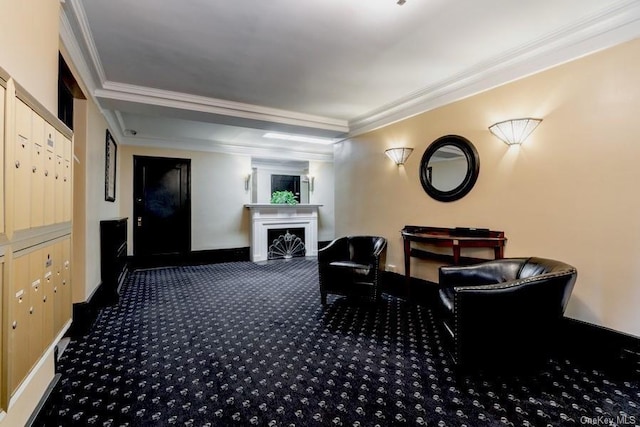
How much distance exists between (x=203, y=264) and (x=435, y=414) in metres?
5.86

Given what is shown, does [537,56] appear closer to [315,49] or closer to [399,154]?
[399,154]

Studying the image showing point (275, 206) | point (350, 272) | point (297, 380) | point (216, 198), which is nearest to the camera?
point (297, 380)

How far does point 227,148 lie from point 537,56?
5850mm

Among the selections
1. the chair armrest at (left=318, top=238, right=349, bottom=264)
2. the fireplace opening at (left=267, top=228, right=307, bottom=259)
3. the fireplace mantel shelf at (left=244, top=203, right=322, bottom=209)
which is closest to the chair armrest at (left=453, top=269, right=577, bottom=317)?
the chair armrest at (left=318, top=238, right=349, bottom=264)

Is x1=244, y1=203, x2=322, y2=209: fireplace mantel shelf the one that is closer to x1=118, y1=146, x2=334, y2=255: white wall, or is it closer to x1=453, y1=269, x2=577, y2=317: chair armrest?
x1=118, y1=146, x2=334, y2=255: white wall

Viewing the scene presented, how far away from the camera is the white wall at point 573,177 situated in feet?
7.56

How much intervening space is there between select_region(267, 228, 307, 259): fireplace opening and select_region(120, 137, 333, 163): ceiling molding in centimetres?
187

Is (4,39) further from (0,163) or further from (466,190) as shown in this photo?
(466,190)

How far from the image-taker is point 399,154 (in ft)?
13.9

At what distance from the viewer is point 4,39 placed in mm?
1234

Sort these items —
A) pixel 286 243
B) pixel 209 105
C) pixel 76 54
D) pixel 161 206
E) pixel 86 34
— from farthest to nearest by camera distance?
pixel 286 243 < pixel 161 206 < pixel 209 105 < pixel 76 54 < pixel 86 34

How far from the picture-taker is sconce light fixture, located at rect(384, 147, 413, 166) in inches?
165

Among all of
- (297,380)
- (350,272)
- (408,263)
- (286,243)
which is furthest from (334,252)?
(286,243)

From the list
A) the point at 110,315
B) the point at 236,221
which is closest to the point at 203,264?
the point at 236,221
